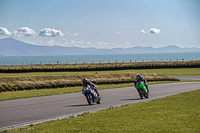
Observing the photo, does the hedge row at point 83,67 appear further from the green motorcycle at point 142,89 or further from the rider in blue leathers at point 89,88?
the rider in blue leathers at point 89,88

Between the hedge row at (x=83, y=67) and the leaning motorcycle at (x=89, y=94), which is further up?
the hedge row at (x=83, y=67)

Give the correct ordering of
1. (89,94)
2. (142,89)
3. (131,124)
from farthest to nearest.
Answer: (142,89)
(89,94)
(131,124)

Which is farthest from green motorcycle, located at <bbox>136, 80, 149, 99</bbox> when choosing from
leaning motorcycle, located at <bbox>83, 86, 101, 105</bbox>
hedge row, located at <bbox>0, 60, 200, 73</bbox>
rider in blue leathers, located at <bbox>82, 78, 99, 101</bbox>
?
hedge row, located at <bbox>0, 60, 200, 73</bbox>

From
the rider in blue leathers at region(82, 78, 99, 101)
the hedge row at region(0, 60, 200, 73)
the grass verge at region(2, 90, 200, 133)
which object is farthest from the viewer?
the hedge row at region(0, 60, 200, 73)

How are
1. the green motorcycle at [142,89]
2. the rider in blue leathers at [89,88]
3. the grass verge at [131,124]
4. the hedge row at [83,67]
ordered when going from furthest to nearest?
the hedge row at [83,67]
the green motorcycle at [142,89]
the rider in blue leathers at [89,88]
the grass verge at [131,124]

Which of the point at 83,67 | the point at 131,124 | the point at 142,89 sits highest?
the point at 83,67

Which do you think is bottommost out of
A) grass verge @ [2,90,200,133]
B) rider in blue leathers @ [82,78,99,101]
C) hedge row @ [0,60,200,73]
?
grass verge @ [2,90,200,133]

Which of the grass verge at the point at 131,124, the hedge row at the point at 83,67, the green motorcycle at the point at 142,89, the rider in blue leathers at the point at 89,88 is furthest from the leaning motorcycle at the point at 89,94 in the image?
the hedge row at the point at 83,67

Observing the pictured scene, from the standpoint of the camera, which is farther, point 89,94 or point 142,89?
point 142,89

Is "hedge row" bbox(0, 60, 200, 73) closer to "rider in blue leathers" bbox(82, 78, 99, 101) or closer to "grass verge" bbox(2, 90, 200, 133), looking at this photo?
"rider in blue leathers" bbox(82, 78, 99, 101)

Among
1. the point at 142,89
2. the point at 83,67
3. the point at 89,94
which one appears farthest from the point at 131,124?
the point at 83,67

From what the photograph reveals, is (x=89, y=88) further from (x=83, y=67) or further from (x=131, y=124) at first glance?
(x=83, y=67)

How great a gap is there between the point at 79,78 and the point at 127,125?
26.5 metres

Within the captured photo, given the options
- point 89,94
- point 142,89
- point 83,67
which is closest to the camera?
point 89,94
